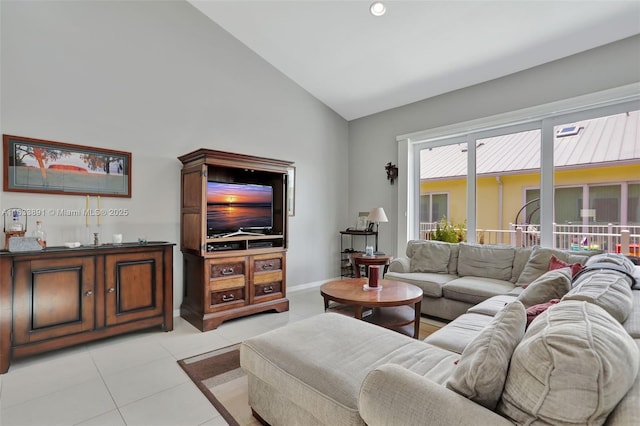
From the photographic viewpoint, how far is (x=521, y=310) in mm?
1229

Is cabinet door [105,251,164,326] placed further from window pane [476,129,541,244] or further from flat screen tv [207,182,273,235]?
window pane [476,129,541,244]

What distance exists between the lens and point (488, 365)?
3.24ft

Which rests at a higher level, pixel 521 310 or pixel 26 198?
pixel 26 198

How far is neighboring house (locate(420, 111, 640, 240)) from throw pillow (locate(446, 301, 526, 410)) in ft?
10.8

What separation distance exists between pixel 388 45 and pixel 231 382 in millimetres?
3811

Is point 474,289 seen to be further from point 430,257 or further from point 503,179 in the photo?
point 503,179

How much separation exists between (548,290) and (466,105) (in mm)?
3010

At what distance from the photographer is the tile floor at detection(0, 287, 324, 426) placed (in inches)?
72.1

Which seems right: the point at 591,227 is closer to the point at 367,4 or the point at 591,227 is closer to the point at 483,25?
the point at 483,25

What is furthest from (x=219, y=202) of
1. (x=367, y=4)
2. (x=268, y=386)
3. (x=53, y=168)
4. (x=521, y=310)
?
(x=521, y=310)

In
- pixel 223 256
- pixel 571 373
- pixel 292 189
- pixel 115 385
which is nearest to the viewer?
pixel 571 373

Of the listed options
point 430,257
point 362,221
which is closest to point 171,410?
point 430,257

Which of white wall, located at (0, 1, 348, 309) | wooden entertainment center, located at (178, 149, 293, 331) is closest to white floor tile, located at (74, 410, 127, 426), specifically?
wooden entertainment center, located at (178, 149, 293, 331)

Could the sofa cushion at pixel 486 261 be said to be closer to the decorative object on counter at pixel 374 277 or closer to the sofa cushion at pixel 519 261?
the sofa cushion at pixel 519 261
